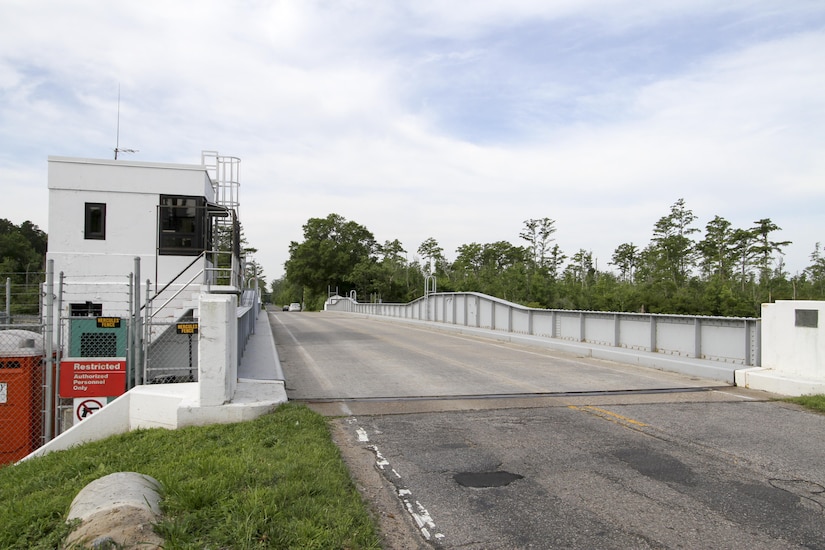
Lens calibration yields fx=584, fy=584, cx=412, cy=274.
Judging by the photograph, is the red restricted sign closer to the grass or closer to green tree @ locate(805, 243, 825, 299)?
the grass

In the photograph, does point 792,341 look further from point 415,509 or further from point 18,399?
point 18,399

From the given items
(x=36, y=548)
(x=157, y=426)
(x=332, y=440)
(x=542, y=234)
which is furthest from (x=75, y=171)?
(x=542, y=234)

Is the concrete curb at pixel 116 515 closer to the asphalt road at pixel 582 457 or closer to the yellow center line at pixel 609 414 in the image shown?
the asphalt road at pixel 582 457

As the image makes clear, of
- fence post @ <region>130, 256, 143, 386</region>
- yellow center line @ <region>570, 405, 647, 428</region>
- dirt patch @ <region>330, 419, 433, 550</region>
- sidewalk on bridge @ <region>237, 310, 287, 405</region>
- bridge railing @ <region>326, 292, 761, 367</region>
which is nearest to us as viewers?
dirt patch @ <region>330, 419, 433, 550</region>

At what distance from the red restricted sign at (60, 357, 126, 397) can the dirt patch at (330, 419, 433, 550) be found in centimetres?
402

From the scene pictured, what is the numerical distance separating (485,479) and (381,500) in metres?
1.06

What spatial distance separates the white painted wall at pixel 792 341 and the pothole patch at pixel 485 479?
22.8 ft

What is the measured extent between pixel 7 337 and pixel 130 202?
25.7 feet

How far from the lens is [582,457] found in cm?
598

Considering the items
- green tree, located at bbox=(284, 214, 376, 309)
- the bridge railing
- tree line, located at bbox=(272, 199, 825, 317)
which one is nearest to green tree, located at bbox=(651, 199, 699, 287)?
tree line, located at bbox=(272, 199, 825, 317)

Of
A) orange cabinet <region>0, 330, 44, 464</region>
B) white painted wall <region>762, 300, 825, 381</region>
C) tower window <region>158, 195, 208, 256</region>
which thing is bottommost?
orange cabinet <region>0, 330, 44, 464</region>

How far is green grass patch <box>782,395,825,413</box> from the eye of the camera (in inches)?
330

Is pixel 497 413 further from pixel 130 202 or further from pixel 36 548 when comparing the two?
pixel 130 202

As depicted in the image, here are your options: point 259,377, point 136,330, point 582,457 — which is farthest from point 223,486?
point 259,377
